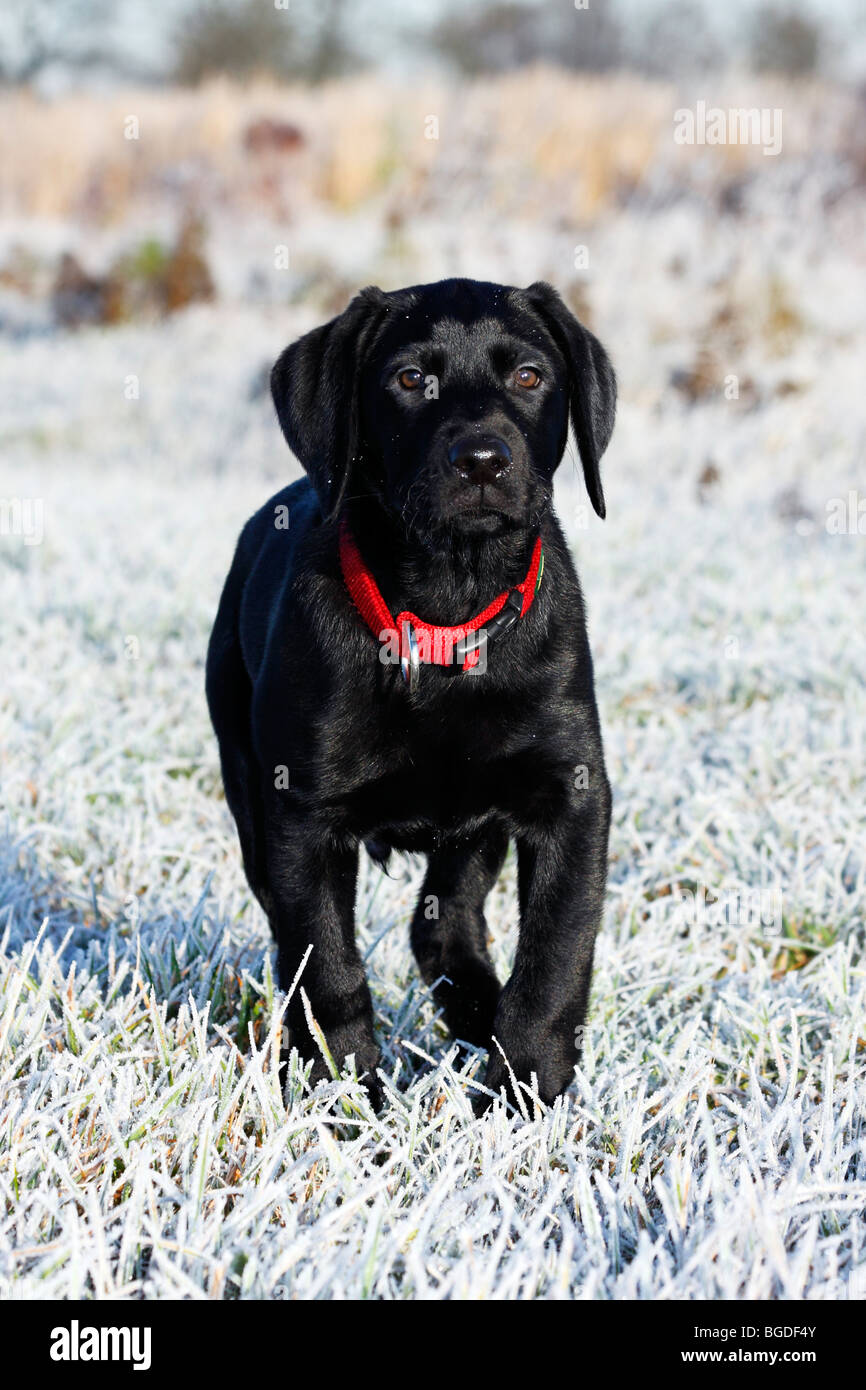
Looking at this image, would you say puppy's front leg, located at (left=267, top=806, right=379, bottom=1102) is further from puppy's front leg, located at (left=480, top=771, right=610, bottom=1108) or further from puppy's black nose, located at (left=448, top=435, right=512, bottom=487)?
puppy's black nose, located at (left=448, top=435, right=512, bottom=487)

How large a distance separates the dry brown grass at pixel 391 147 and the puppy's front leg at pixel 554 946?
11400 millimetres

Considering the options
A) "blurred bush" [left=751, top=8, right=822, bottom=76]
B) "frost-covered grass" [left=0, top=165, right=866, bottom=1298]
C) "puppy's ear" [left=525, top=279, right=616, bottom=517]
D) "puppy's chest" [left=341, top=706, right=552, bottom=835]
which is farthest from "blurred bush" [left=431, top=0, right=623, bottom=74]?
"puppy's chest" [left=341, top=706, right=552, bottom=835]

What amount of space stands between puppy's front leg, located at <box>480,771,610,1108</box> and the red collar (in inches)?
13.0

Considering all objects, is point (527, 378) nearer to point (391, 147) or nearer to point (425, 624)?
point (425, 624)

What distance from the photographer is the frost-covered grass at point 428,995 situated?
6.36 feet

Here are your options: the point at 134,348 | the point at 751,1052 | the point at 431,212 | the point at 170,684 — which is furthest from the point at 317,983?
the point at 431,212

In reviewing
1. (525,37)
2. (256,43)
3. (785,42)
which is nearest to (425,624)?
(256,43)

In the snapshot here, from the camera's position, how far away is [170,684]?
4.55 meters

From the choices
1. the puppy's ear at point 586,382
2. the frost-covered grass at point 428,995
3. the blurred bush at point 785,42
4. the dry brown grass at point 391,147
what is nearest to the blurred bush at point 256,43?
the blurred bush at point 785,42

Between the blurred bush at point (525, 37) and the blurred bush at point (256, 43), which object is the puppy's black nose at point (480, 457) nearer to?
the blurred bush at point (256, 43)

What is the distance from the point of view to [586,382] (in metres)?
2.70

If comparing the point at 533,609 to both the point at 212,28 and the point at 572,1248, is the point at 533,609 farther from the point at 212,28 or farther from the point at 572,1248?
the point at 212,28

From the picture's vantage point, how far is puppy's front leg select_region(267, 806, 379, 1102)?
2443 mm

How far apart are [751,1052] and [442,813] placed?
836mm
